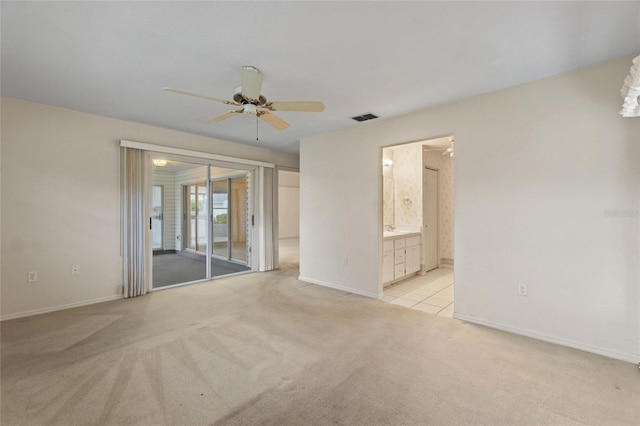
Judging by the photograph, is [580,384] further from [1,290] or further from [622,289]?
[1,290]

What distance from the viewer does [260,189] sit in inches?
227

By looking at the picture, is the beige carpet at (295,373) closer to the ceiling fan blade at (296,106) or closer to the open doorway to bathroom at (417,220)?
the open doorway to bathroom at (417,220)

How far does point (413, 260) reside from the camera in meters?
5.20

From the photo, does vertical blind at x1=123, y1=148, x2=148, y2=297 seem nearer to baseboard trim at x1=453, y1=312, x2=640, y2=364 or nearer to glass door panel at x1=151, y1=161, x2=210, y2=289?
glass door panel at x1=151, y1=161, x2=210, y2=289

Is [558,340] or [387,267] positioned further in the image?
[387,267]

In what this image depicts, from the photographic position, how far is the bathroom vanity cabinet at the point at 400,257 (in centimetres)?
446

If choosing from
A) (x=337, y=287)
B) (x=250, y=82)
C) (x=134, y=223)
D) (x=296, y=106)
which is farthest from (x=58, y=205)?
(x=337, y=287)

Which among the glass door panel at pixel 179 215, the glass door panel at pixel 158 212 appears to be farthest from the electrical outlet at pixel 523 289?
the glass door panel at pixel 158 212

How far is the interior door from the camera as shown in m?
5.53

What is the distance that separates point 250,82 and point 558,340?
374 cm

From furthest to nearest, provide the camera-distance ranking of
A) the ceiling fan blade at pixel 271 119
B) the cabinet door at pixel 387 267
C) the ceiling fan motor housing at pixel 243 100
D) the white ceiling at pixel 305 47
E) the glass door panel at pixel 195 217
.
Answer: the glass door panel at pixel 195 217 < the cabinet door at pixel 387 267 < the ceiling fan blade at pixel 271 119 < the ceiling fan motor housing at pixel 243 100 < the white ceiling at pixel 305 47

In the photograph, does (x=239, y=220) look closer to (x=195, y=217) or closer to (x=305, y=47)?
(x=195, y=217)

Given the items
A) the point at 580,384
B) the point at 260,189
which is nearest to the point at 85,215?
the point at 260,189

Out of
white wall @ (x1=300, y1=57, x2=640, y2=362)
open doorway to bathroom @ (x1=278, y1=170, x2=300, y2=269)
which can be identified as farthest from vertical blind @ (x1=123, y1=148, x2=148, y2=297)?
open doorway to bathroom @ (x1=278, y1=170, x2=300, y2=269)
